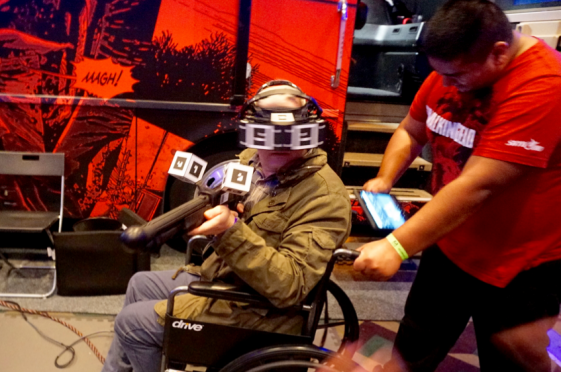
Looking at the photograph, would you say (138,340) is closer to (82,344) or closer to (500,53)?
(82,344)

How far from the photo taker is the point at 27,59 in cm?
245

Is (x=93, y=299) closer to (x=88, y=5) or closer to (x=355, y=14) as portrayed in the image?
(x=88, y=5)

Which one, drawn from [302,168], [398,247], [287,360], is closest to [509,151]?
[398,247]

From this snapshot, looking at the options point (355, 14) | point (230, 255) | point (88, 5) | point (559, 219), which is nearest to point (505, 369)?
point (559, 219)

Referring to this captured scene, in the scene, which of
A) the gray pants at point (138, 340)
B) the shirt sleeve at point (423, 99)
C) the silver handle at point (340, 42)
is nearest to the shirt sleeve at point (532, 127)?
the shirt sleeve at point (423, 99)

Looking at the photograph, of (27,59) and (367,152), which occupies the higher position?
(27,59)

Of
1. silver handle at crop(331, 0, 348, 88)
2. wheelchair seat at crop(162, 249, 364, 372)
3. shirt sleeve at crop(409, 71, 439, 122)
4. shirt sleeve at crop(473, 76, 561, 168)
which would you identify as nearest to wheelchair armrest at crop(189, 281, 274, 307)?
wheelchair seat at crop(162, 249, 364, 372)

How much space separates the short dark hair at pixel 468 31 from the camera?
1.06m

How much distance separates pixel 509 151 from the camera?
104 cm

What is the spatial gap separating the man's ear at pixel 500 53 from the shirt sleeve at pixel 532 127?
103mm

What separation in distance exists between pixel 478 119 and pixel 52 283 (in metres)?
2.70

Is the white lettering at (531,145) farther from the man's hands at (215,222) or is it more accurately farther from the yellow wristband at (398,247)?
the man's hands at (215,222)

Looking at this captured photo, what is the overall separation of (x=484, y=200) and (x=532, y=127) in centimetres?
22

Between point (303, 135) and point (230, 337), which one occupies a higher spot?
point (303, 135)
